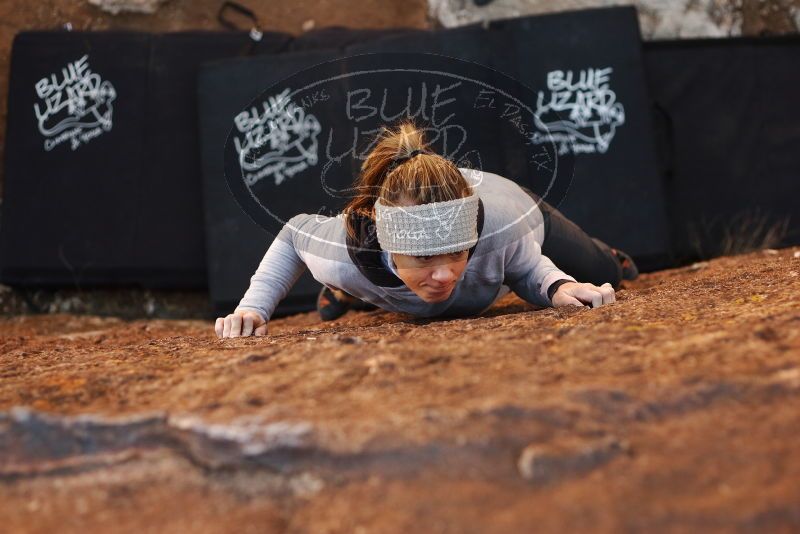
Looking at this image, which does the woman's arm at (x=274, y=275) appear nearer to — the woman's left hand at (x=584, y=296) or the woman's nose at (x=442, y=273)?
the woman's nose at (x=442, y=273)

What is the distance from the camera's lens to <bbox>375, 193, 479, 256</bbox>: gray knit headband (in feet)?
7.04

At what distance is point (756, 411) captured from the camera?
4.51 ft

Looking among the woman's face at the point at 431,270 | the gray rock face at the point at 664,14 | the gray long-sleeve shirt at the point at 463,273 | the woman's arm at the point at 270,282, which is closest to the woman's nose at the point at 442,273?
the woman's face at the point at 431,270

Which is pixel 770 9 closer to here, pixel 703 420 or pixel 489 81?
pixel 489 81

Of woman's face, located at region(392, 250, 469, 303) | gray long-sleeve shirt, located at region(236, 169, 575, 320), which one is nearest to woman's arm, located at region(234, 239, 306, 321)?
gray long-sleeve shirt, located at region(236, 169, 575, 320)

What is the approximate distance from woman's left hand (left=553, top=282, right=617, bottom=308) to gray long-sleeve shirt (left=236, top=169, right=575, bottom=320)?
93mm

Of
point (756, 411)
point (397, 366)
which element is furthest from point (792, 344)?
point (397, 366)

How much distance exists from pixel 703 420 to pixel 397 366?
54 cm

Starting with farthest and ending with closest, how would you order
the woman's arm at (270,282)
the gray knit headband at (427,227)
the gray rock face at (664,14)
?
1. the gray rock face at (664,14)
2. the woman's arm at (270,282)
3. the gray knit headband at (427,227)

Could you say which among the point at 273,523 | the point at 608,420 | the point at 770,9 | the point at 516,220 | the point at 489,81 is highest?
the point at 770,9

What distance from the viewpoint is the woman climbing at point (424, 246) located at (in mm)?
2164

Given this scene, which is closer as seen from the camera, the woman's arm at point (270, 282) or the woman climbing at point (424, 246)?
the woman climbing at point (424, 246)

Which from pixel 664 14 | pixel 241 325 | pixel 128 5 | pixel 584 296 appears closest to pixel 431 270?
pixel 584 296

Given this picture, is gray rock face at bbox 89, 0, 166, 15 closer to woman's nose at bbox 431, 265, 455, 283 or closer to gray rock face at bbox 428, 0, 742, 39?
gray rock face at bbox 428, 0, 742, 39
